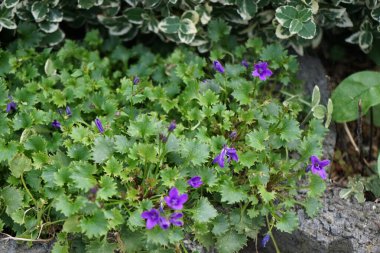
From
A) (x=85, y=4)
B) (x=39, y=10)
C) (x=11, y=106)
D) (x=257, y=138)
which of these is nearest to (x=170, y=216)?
(x=257, y=138)

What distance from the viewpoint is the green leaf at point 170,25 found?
9.32 feet

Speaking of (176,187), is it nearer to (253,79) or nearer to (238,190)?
(238,190)

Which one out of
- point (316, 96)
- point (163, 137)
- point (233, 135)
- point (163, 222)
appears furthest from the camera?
point (316, 96)

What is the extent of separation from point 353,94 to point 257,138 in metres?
0.66

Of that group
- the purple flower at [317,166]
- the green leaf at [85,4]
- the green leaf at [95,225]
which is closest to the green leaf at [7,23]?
the green leaf at [85,4]

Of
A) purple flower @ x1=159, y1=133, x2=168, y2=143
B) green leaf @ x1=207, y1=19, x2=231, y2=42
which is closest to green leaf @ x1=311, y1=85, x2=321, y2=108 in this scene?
green leaf @ x1=207, y1=19, x2=231, y2=42

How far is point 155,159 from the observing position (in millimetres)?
2195

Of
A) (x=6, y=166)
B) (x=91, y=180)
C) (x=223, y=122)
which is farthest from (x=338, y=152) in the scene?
(x=6, y=166)

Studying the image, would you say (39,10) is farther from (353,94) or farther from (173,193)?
(353,94)

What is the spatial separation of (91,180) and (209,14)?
1.16 m

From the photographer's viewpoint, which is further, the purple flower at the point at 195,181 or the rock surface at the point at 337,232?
the rock surface at the point at 337,232

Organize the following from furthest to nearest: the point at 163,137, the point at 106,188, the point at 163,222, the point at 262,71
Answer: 1. the point at 262,71
2. the point at 163,137
3. the point at 106,188
4. the point at 163,222

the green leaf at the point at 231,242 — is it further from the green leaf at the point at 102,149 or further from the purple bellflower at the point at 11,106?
the purple bellflower at the point at 11,106

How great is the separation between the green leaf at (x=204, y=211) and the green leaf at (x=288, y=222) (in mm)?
273
